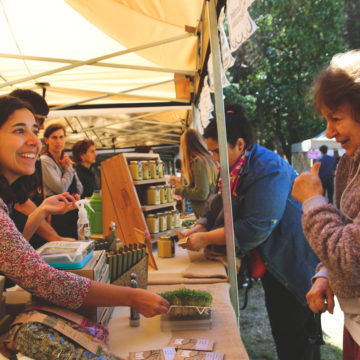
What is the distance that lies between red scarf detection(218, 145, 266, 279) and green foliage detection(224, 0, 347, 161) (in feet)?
42.4

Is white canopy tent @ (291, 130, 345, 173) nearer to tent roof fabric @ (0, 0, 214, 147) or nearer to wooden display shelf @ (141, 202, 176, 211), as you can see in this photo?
tent roof fabric @ (0, 0, 214, 147)

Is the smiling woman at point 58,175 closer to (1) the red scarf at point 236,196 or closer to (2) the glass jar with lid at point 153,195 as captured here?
(2) the glass jar with lid at point 153,195

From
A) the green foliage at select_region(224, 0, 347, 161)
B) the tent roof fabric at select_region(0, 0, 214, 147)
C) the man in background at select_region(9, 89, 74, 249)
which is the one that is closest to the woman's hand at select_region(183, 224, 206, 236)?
the man in background at select_region(9, 89, 74, 249)

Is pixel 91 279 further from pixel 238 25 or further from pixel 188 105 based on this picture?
pixel 188 105

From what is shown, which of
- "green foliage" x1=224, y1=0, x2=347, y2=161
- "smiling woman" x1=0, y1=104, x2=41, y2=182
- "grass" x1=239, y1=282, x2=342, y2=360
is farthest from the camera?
"green foliage" x1=224, y1=0, x2=347, y2=161

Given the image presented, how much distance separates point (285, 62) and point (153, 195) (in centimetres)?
1562

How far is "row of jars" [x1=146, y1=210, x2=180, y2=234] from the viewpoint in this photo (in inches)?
111

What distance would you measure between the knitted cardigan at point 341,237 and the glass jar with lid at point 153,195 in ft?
6.23

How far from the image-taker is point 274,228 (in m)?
2.01

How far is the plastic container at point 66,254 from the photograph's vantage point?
1.28m

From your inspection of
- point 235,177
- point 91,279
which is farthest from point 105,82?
point 91,279

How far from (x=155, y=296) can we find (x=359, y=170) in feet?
2.77

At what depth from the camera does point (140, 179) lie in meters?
2.87

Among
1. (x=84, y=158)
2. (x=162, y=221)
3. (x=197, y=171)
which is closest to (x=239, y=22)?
(x=162, y=221)
